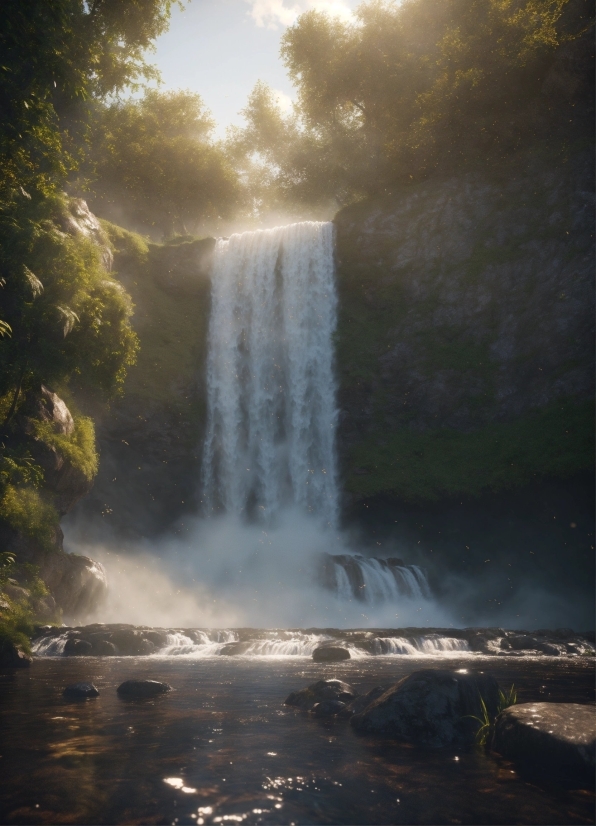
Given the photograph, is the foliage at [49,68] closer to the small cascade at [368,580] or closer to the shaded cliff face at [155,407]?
the shaded cliff face at [155,407]

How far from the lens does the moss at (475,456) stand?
105 feet

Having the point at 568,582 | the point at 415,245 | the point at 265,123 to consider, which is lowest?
the point at 568,582

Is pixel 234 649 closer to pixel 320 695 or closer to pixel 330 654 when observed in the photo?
pixel 330 654

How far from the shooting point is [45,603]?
68.9ft

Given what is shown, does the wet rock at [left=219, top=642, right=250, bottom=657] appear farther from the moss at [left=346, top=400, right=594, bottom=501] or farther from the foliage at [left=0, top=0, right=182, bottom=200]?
the moss at [left=346, top=400, right=594, bottom=501]

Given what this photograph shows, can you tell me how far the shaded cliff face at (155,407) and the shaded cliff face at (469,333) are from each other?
1017cm

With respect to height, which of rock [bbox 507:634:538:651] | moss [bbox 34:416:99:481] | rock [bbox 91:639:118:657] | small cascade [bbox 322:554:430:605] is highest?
moss [bbox 34:416:99:481]

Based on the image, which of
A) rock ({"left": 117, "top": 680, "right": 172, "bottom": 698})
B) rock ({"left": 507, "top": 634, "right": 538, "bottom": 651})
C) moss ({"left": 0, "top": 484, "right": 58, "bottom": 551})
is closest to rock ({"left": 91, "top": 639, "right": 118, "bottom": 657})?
moss ({"left": 0, "top": 484, "right": 58, "bottom": 551})

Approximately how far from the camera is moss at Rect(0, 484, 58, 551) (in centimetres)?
1980

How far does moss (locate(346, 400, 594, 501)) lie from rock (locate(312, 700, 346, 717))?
25.9m

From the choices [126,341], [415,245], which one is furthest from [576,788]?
[415,245]

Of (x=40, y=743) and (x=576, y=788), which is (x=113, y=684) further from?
(x=576, y=788)

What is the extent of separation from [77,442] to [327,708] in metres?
18.9

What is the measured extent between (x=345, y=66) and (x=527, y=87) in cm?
1519
